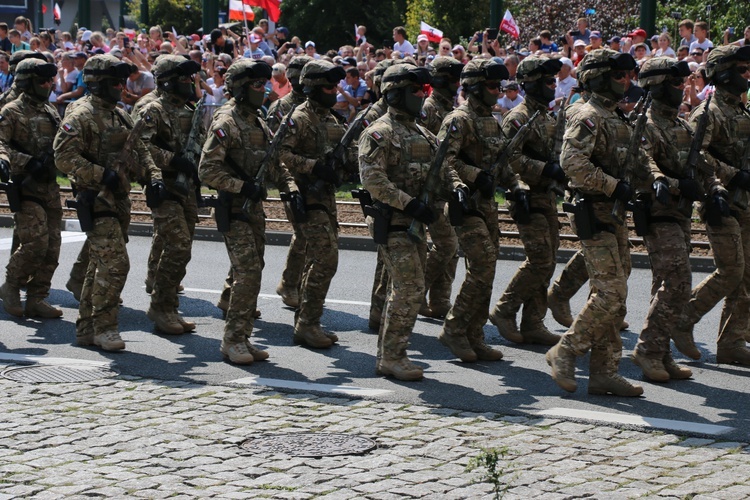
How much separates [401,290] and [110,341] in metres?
2.51

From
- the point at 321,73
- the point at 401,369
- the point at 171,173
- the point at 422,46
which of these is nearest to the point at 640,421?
the point at 401,369

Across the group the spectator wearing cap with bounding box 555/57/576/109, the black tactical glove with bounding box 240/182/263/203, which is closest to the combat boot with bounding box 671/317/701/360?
the black tactical glove with bounding box 240/182/263/203

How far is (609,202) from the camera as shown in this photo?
8.74 m

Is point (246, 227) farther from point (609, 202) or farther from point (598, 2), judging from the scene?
point (598, 2)

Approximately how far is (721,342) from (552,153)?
2.10m

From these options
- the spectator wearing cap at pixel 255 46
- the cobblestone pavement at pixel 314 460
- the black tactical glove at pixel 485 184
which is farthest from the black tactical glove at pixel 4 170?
the spectator wearing cap at pixel 255 46

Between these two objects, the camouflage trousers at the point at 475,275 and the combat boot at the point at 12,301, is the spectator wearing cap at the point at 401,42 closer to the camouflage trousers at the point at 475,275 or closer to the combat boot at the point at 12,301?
the combat boot at the point at 12,301

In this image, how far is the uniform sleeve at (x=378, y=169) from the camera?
891 cm

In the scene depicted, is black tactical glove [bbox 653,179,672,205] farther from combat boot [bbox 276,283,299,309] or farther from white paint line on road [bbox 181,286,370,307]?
combat boot [bbox 276,283,299,309]

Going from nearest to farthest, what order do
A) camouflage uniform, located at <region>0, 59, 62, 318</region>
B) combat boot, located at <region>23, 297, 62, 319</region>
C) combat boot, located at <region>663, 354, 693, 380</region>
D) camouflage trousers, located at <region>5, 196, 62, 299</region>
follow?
combat boot, located at <region>663, 354, 693, 380</region> → camouflage uniform, located at <region>0, 59, 62, 318</region> → camouflage trousers, located at <region>5, 196, 62, 299</region> → combat boot, located at <region>23, 297, 62, 319</region>

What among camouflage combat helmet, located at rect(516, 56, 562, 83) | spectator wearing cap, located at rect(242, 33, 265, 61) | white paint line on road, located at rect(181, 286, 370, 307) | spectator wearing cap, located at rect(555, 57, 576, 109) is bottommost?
white paint line on road, located at rect(181, 286, 370, 307)

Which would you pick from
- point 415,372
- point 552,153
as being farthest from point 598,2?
point 415,372

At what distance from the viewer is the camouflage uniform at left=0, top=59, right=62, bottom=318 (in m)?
11.4

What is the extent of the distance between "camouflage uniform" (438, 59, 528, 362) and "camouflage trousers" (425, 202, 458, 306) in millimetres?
594
